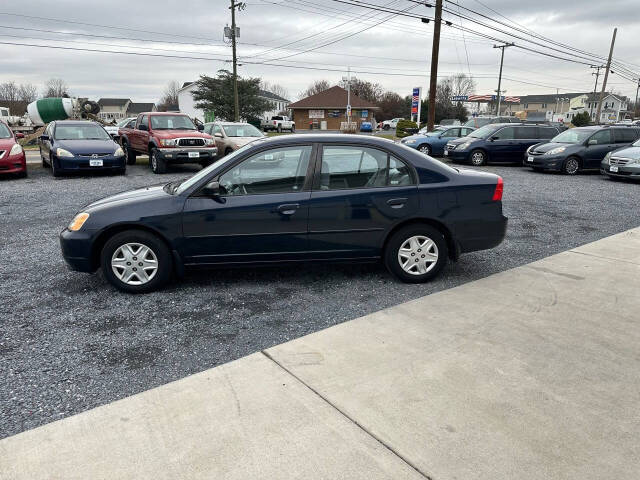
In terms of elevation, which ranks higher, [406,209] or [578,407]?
[406,209]

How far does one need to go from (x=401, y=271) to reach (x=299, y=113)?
67.5 m

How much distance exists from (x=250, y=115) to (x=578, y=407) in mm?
52976

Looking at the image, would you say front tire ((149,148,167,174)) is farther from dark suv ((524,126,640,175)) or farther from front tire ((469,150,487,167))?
dark suv ((524,126,640,175))

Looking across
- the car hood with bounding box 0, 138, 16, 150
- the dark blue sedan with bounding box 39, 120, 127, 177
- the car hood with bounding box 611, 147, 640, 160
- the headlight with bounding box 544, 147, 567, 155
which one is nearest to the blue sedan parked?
the headlight with bounding box 544, 147, 567, 155

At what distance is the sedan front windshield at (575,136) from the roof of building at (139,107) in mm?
114060

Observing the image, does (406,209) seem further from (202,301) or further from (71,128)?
(71,128)

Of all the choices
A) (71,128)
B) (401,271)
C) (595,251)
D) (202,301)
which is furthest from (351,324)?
(71,128)

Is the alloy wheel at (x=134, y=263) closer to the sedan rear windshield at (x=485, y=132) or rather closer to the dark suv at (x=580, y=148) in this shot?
the dark suv at (x=580, y=148)

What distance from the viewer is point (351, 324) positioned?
12.9ft

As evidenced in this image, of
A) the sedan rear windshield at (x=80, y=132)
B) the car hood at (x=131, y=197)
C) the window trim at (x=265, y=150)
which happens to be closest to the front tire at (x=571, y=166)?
the window trim at (x=265, y=150)

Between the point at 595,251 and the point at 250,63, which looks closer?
the point at 595,251

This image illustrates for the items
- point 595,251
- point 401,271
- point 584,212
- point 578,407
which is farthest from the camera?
point 584,212

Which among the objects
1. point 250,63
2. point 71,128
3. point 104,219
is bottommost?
point 104,219

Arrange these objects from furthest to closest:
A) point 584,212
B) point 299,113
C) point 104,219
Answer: point 299,113 → point 584,212 → point 104,219
